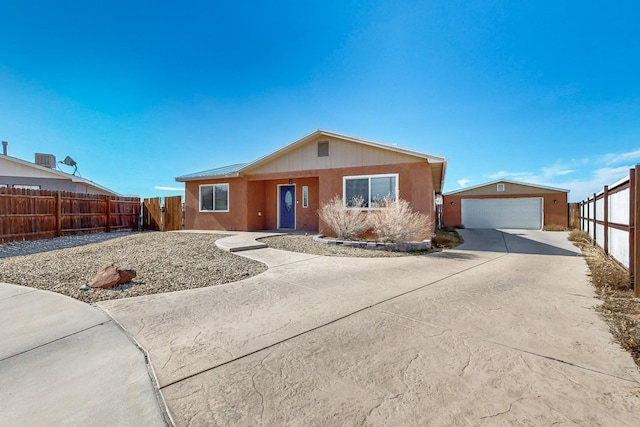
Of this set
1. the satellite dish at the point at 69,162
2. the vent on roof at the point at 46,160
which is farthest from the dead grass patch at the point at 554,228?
the vent on roof at the point at 46,160

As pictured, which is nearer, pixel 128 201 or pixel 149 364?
pixel 149 364

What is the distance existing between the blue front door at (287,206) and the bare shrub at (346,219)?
3.29 meters

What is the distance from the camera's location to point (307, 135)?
1181cm

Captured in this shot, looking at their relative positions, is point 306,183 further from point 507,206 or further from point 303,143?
point 507,206

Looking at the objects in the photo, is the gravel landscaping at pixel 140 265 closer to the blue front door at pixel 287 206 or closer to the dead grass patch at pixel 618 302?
the dead grass patch at pixel 618 302

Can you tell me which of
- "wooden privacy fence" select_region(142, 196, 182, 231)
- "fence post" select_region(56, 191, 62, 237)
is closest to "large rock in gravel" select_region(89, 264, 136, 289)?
"fence post" select_region(56, 191, 62, 237)

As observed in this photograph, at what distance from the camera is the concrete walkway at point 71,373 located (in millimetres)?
1894

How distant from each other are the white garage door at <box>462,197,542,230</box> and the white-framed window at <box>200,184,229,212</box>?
1811 centimetres

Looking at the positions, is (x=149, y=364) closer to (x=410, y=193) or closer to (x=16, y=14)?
(x=410, y=193)

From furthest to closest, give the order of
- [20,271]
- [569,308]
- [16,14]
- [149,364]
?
[16,14] < [20,271] < [569,308] < [149,364]

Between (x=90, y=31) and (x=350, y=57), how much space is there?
32.8 ft

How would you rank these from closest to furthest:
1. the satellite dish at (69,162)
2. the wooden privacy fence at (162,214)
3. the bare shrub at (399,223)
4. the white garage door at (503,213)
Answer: the bare shrub at (399,223) → the wooden privacy fence at (162,214) → the satellite dish at (69,162) → the white garage door at (503,213)

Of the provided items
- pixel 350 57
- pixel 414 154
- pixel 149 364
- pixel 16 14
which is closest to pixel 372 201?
pixel 414 154

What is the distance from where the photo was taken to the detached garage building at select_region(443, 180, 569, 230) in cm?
1969
